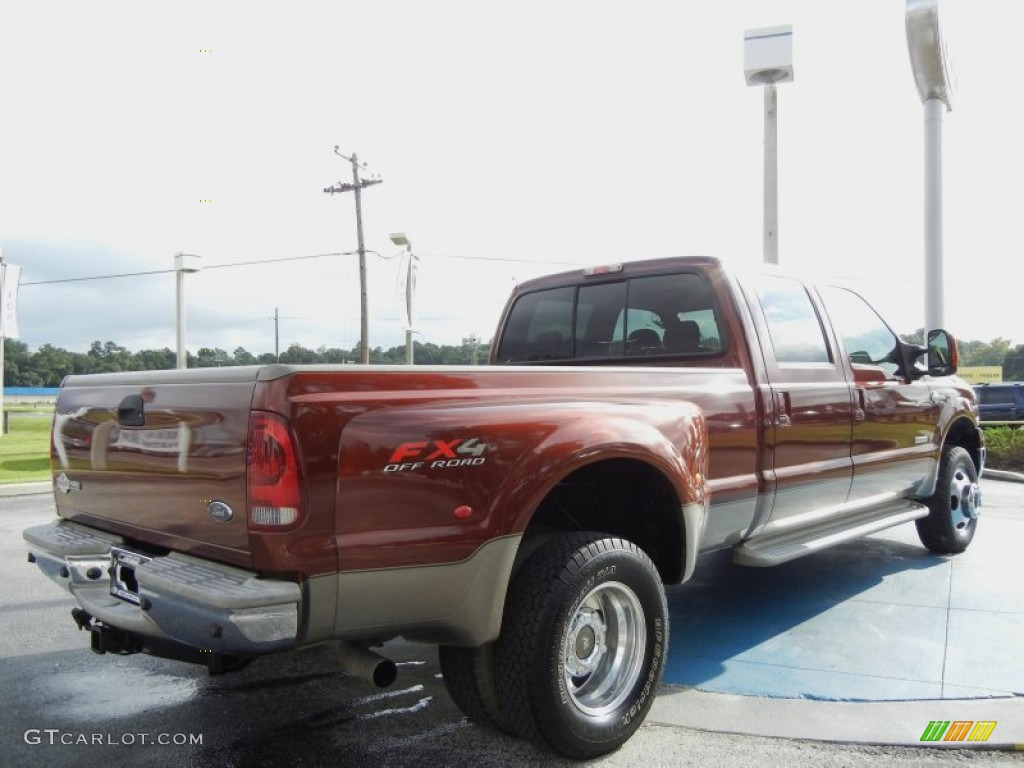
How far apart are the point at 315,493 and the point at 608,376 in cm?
144

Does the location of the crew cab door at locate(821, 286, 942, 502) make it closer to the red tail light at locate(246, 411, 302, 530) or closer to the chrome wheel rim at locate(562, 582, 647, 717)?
the chrome wheel rim at locate(562, 582, 647, 717)

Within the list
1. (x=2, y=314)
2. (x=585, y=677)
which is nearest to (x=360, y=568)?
(x=585, y=677)

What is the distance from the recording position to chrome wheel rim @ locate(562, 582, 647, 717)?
305 centimetres

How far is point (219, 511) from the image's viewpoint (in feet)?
8.33

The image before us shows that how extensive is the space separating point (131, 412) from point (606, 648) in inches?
79.4

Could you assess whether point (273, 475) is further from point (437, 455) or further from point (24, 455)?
point (24, 455)

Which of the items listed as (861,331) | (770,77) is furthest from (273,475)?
(770,77)

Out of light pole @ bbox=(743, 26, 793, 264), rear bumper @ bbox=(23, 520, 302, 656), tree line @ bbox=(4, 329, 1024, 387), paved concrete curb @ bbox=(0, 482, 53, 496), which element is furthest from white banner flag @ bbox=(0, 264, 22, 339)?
rear bumper @ bbox=(23, 520, 302, 656)

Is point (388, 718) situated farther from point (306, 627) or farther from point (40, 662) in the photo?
point (40, 662)

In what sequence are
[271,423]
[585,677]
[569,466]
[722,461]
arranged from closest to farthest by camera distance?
[271,423] → [569,466] → [585,677] → [722,461]

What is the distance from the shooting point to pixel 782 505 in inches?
169

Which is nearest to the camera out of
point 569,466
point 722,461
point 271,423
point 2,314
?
point 271,423
